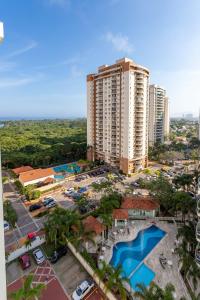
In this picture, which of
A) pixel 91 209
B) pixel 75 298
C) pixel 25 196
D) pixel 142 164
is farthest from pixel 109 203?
pixel 142 164

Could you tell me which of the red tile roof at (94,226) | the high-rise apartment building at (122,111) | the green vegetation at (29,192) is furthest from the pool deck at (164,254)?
the high-rise apartment building at (122,111)

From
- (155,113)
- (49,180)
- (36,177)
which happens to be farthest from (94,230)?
(155,113)

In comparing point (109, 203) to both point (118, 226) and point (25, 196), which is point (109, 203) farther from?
point (25, 196)

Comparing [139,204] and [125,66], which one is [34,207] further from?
[125,66]

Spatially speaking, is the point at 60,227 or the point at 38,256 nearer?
the point at 38,256

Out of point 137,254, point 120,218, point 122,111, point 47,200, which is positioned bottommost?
point 137,254

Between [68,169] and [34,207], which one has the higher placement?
[68,169]

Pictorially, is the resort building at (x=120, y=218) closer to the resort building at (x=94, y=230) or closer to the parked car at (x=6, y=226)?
the resort building at (x=94, y=230)
